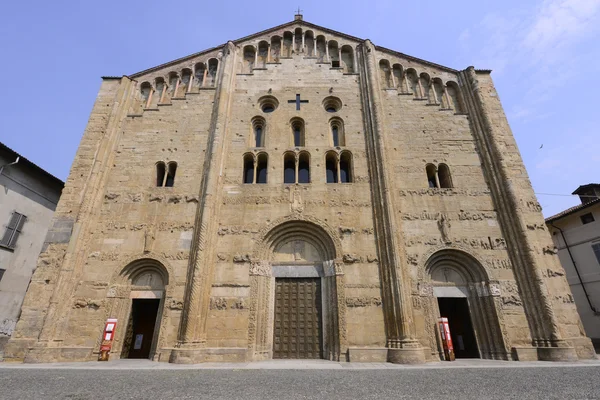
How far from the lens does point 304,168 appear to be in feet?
45.1

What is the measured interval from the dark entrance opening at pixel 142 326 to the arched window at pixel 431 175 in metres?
13.1

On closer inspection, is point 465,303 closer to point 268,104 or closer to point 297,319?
point 297,319

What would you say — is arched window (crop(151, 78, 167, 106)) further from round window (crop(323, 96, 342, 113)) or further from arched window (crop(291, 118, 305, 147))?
round window (crop(323, 96, 342, 113))

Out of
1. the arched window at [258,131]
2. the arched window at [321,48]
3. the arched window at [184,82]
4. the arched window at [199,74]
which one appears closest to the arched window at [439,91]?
the arched window at [321,48]

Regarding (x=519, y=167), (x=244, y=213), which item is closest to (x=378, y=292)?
(x=244, y=213)

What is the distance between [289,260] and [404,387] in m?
6.84

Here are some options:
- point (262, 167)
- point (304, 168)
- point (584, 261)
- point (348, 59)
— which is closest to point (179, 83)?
point (262, 167)

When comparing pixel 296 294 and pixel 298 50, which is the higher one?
pixel 298 50

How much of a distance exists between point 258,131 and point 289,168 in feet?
9.26

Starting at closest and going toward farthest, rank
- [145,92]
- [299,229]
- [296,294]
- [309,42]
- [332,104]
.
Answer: [296,294] < [299,229] < [332,104] < [145,92] < [309,42]

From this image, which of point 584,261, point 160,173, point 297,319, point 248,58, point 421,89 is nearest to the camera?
point 297,319

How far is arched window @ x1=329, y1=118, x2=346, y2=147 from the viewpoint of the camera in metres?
14.1

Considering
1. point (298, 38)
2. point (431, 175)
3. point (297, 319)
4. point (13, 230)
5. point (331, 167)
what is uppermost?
point (298, 38)

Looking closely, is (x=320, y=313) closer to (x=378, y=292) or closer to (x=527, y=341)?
(x=378, y=292)
